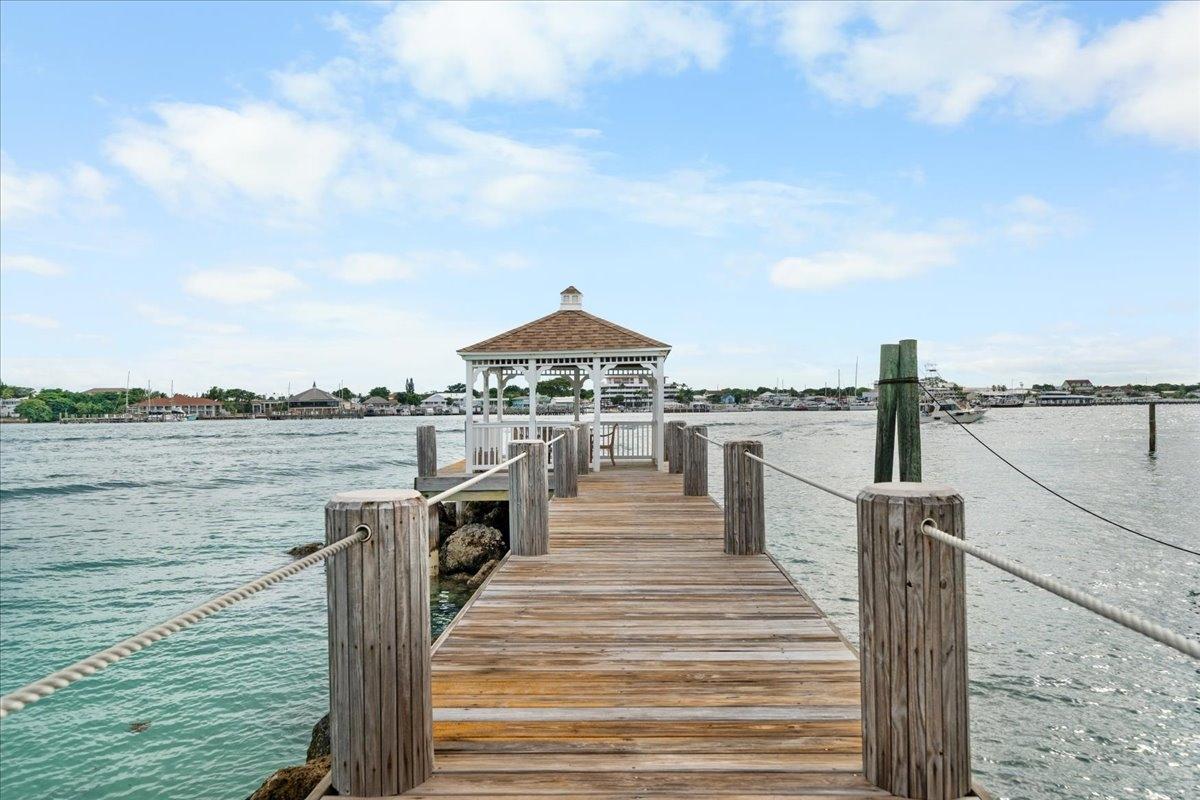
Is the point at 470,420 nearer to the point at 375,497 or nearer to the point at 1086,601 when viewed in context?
the point at 375,497

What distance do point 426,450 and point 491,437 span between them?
4.89 ft

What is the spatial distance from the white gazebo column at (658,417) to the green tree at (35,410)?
224323 millimetres

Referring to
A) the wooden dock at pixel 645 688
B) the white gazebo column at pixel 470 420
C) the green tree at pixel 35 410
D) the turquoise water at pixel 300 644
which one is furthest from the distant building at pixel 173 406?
the wooden dock at pixel 645 688

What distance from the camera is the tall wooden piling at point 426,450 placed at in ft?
52.4

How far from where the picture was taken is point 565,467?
39.6ft

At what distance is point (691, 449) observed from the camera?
11859mm

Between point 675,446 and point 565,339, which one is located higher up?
point 565,339

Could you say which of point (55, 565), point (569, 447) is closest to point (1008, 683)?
point (569, 447)

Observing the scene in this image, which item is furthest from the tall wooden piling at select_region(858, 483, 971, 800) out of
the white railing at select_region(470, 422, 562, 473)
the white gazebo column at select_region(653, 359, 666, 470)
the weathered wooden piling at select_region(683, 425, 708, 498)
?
the white gazebo column at select_region(653, 359, 666, 470)

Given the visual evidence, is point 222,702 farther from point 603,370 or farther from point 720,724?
point 603,370

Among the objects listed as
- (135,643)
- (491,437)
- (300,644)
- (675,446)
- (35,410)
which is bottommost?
(300,644)

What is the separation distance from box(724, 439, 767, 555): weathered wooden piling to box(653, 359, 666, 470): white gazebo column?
910cm

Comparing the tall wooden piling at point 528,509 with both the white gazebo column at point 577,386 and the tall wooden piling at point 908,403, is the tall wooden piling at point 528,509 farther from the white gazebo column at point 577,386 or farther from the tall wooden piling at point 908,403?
the white gazebo column at point 577,386

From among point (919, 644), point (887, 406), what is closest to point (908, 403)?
point (887, 406)
